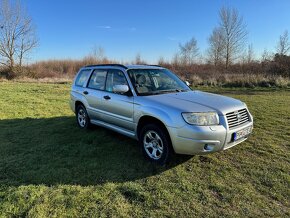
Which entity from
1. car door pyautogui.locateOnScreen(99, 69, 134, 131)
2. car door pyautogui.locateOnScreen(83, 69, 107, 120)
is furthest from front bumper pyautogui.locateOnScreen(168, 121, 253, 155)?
car door pyautogui.locateOnScreen(83, 69, 107, 120)

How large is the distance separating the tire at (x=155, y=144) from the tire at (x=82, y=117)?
234cm

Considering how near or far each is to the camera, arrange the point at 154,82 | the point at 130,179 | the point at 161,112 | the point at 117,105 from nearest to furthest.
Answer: the point at 130,179 < the point at 161,112 < the point at 117,105 < the point at 154,82

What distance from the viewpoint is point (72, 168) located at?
431 centimetres

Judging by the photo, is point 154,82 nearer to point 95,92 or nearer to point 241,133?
point 95,92

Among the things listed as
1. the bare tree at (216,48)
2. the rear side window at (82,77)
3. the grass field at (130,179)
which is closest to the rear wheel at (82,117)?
the grass field at (130,179)

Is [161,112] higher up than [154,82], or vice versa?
[154,82]

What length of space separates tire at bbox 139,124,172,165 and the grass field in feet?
0.52

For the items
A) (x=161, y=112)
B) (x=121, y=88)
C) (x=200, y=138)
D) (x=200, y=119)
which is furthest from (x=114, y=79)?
(x=200, y=138)

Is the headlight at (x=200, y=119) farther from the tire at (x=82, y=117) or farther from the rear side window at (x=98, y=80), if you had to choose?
the tire at (x=82, y=117)

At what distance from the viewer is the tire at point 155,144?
4.19 meters

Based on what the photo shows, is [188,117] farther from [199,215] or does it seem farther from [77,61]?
[77,61]

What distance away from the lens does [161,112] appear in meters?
4.14

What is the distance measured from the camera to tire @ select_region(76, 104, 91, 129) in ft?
21.3

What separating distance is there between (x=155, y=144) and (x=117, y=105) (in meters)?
1.22
